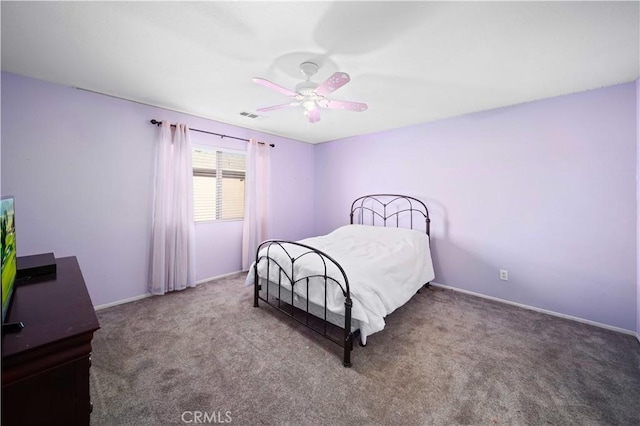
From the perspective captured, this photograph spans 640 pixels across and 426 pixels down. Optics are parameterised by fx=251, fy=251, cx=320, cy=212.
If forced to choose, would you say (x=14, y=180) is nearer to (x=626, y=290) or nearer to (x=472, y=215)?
(x=472, y=215)

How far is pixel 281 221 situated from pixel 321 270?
2587 mm

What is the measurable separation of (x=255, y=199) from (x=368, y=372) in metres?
2.98

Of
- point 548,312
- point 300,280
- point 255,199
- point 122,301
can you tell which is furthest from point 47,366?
point 548,312

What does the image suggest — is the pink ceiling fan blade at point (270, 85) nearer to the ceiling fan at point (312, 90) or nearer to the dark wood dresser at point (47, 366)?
the ceiling fan at point (312, 90)

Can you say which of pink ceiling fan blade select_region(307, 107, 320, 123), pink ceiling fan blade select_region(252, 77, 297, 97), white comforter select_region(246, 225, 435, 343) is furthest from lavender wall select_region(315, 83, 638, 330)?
pink ceiling fan blade select_region(252, 77, 297, 97)

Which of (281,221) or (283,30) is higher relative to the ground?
(283,30)

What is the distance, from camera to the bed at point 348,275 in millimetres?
1973

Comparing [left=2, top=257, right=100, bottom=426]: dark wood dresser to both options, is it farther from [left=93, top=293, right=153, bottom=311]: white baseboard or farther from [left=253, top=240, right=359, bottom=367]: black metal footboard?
[left=93, top=293, right=153, bottom=311]: white baseboard

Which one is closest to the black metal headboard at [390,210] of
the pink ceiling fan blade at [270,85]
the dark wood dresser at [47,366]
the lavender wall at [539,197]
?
the lavender wall at [539,197]

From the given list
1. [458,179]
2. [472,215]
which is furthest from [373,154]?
[472,215]

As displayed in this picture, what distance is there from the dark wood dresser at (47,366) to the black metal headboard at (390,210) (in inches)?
141

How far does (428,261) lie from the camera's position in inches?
129

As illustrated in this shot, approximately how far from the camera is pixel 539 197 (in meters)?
2.77

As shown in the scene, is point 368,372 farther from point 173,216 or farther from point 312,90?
point 173,216
